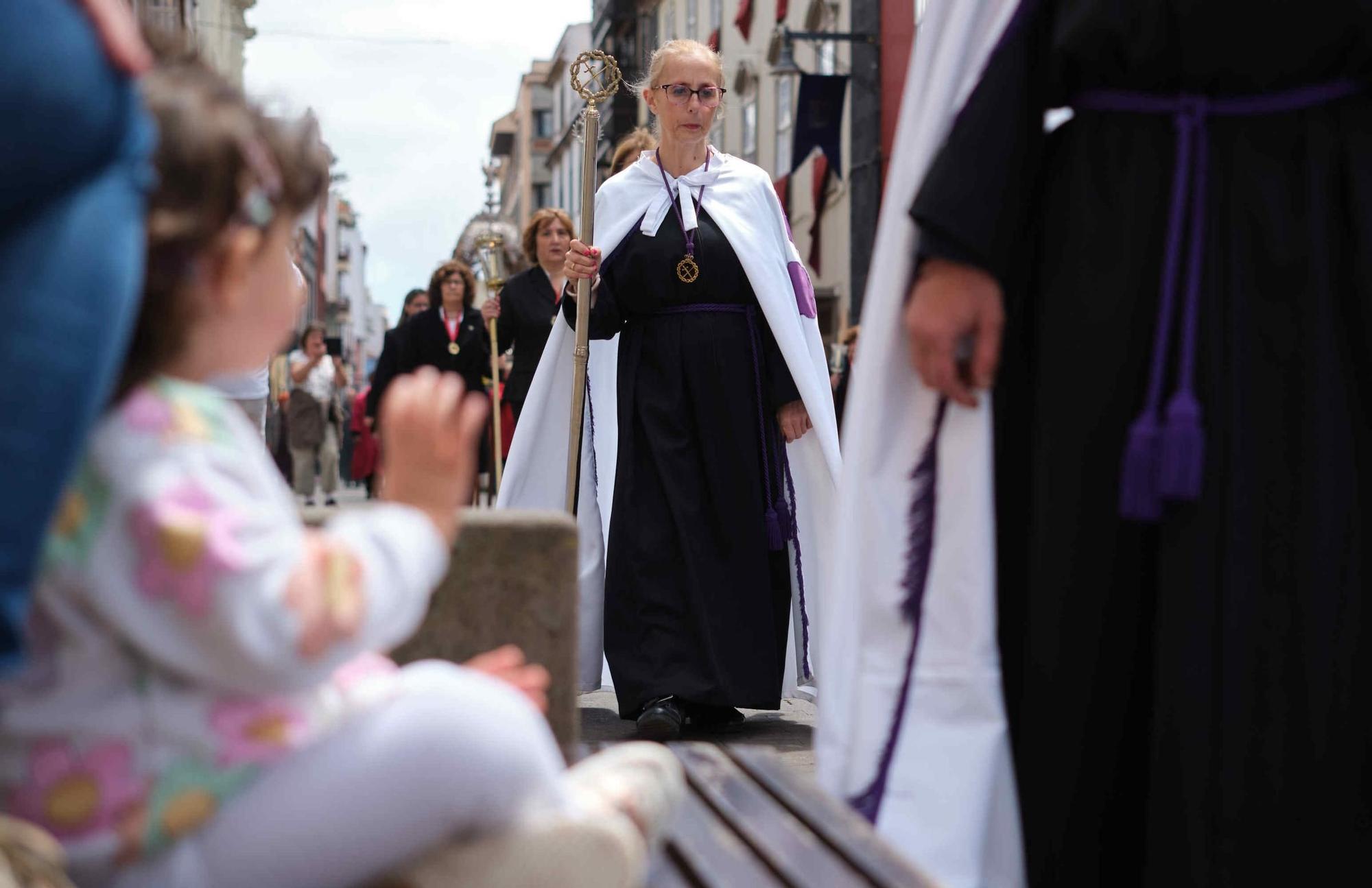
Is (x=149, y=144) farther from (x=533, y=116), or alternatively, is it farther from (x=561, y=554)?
(x=533, y=116)

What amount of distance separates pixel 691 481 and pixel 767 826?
3613mm

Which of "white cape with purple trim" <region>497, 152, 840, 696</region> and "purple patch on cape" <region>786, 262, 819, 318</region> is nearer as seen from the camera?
"white cape with purple trim" <region>497, 152, 840, 696</region>

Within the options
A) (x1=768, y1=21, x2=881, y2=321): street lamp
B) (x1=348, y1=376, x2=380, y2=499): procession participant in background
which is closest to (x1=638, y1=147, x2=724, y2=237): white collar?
(x1=348, y1=376, x2=380, y2=499): procession participant in background

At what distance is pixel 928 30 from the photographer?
8.57ft

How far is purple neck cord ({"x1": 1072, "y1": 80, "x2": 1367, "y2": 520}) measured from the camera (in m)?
2.38

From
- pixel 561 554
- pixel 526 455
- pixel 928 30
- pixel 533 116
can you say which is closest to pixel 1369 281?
pixel 928 30

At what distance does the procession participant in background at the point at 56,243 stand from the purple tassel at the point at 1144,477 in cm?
143

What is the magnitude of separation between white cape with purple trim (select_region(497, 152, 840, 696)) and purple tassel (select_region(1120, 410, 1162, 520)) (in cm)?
297

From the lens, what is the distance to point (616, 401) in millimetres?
5875

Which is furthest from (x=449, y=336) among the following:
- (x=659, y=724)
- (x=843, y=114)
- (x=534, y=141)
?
(x=534, y=141)

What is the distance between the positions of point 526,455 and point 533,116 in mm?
85276

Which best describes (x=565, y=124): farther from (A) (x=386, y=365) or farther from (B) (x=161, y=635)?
(B) (x=161, y=635)

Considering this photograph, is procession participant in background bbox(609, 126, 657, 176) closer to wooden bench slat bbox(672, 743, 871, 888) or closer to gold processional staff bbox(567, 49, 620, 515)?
gold processional staff bbox(567, 49, 620, 515)

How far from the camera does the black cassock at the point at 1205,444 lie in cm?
238
